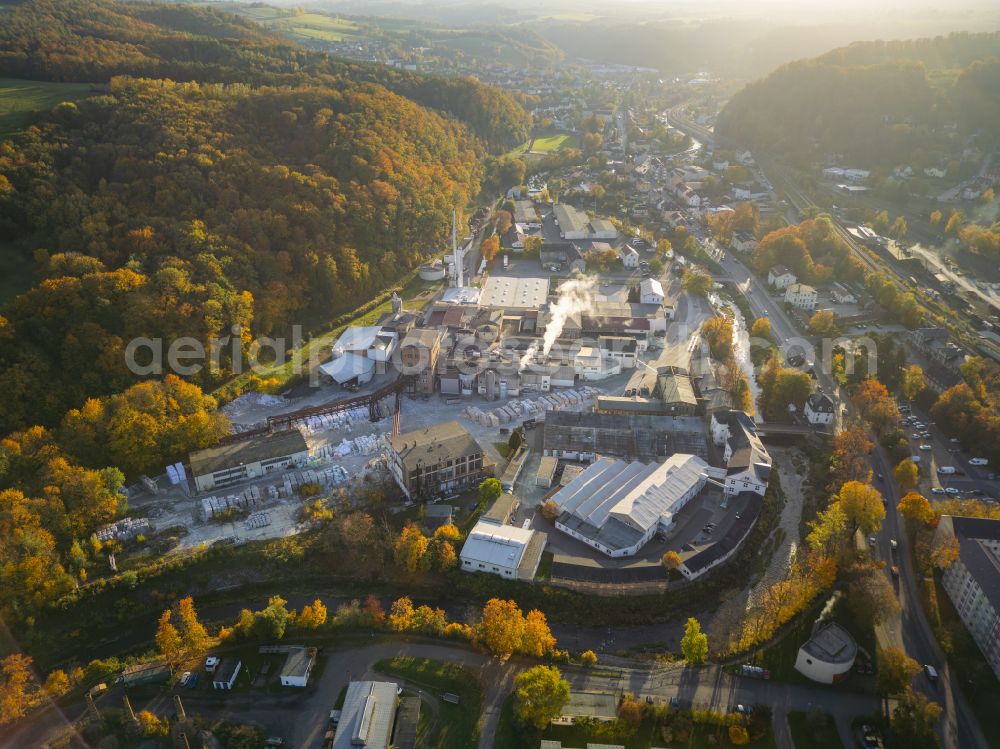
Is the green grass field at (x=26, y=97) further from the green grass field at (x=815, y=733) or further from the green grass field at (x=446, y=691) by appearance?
the green grass field at (x=815, y=733)

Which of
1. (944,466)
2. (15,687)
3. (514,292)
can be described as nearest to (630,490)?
(944,466)

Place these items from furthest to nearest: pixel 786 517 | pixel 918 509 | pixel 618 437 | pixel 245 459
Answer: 1. pixel 618 437
2. pixel 245 459
3. pixel 786 517
4. pixel 918 509

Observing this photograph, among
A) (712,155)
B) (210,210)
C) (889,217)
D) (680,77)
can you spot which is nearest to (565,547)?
(210,210)

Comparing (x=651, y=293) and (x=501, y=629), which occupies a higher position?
(x=651, y=293)

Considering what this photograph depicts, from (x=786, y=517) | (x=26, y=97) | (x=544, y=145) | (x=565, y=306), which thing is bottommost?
(x=786, y=517)

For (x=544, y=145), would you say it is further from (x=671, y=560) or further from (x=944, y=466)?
(x=671, y=560)

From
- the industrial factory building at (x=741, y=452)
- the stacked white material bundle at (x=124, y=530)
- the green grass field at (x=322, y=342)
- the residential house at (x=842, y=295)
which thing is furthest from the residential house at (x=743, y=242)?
the stacked white material bundle at (x=124, y=530)

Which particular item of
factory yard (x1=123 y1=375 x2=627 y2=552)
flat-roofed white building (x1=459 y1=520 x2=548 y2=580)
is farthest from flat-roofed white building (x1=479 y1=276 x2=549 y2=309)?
flat-roofed white building (x1=459 y1=520 x2=548 y2=580)

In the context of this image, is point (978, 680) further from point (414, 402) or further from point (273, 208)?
point (273, 208)
